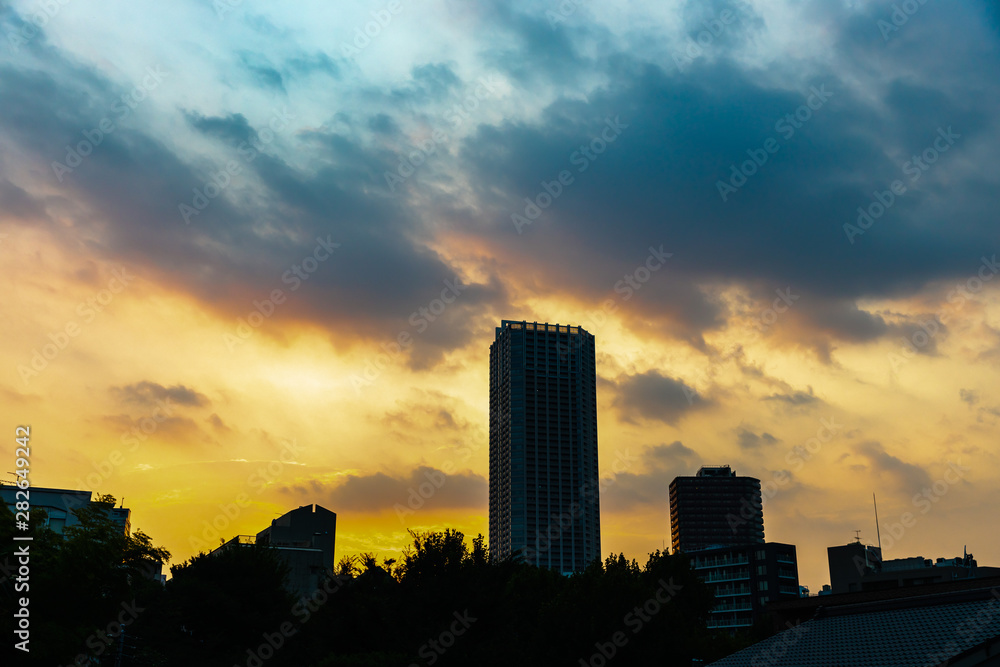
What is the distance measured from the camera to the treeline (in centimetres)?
3778

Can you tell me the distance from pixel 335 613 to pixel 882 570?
93986 millimetres

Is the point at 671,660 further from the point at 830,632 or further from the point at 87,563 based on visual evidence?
the point at 87,563

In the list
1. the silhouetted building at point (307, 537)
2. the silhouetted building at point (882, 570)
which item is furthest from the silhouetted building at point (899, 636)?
the silhouetted building at point (307, 537)

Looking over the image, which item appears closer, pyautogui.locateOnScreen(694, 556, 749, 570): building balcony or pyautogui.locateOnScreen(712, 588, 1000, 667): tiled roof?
pyautogui.locateOnScreen(712, 588, 1000, 667): tiled roof

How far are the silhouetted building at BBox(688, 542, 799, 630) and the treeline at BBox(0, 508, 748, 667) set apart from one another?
108 m

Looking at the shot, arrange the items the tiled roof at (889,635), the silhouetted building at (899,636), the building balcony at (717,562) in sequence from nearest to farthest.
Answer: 1. the silhouetted building at (899,636)
2. the tiled roof at (889,635)
3. the building balcony at (717,562)

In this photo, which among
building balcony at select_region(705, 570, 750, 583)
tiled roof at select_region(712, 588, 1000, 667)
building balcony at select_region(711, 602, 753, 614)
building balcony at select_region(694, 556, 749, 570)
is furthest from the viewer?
building balcony at select_region(694, 556, 749, 570)

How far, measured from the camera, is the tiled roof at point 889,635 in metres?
26.9

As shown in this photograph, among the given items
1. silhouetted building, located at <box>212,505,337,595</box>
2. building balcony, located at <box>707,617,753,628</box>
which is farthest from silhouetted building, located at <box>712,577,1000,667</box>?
building balcony, located at <box>707,617,753,628</box>

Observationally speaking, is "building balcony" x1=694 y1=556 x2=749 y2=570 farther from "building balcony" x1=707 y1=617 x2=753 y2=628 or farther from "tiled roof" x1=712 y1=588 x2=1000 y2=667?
"tiled roof" x1=712 y1=588 x2=1000 y2=667

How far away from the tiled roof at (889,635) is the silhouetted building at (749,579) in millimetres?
132853

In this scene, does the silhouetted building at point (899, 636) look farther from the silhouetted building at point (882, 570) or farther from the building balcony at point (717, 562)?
the building balcony at point (717, 562)

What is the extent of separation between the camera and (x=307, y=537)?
130 m

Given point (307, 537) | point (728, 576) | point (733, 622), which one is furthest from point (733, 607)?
point (307, 537)
